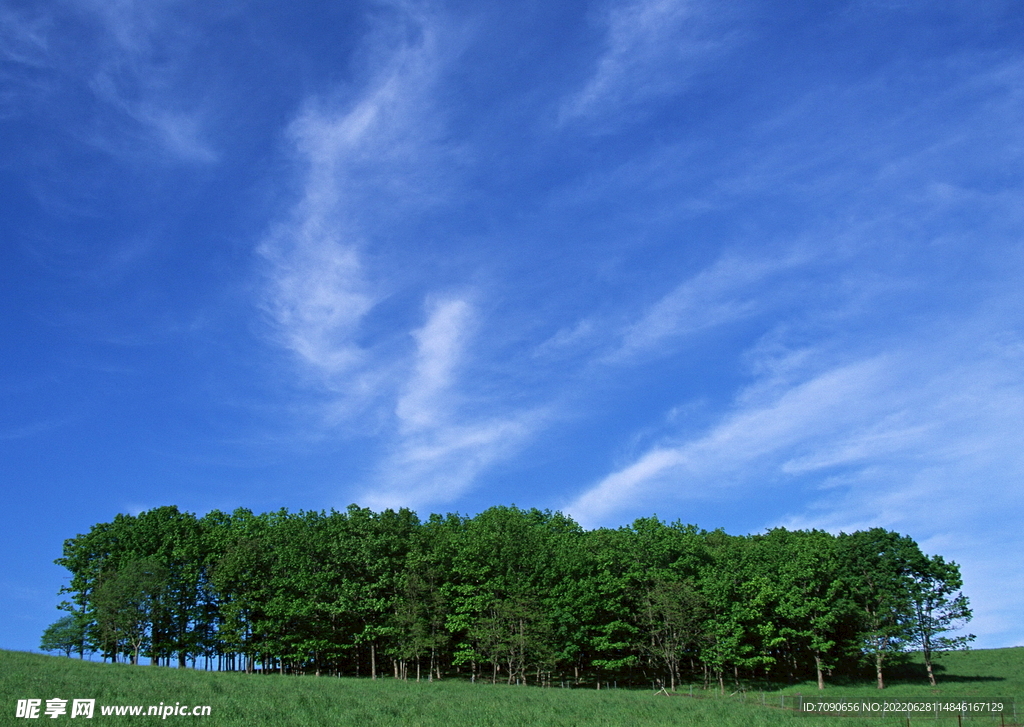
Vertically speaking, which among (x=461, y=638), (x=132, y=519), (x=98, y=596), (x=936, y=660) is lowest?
(x=936, y=660)

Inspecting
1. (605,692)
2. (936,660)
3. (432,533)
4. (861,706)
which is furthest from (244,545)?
(936,660)

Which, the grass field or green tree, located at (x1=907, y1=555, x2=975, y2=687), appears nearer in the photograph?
the grass field

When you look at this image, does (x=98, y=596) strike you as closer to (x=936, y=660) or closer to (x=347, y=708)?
(x=347, y=708)

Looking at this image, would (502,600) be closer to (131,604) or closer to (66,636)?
(131,604)

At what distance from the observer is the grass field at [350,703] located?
96.1 feet

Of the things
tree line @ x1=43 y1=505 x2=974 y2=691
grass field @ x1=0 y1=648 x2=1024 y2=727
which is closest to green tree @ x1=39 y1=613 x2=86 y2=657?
tree line @ x1=43 y1=505 x2=974 y2=691

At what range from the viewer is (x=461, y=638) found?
72.4 metres

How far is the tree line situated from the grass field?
1189 centimetres

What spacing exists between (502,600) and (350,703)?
33713 millimetres

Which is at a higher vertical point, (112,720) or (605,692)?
(112,720)

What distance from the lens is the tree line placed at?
6744cm

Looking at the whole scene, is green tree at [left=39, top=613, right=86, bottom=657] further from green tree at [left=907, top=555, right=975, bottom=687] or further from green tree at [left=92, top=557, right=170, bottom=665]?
green tree at [left=907, top=555, right=975, bottom=687]

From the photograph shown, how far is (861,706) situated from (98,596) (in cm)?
6562

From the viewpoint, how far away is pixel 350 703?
36250 mm
